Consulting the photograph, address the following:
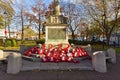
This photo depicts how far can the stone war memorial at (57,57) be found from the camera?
1208cm

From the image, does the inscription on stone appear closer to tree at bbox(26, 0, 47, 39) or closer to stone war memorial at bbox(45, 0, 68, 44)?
stone war memorial at bbox(45, 0, 68, 44)

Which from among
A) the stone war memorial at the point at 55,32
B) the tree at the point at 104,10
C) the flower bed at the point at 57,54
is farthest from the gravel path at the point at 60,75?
the tree at the point at 104,10

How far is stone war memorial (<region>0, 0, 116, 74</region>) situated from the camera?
476 inches

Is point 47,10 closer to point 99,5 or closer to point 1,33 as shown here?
point 99,5

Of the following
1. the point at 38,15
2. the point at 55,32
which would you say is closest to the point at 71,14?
the point at 38,15

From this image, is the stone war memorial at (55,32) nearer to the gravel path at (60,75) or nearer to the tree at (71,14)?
the gravel path at (60,75)

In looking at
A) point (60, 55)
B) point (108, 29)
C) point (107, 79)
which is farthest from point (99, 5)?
point (107, 79)

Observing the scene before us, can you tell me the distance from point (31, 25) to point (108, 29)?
1979 centimetres

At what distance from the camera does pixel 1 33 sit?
1598 inches

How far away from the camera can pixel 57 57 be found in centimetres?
1402

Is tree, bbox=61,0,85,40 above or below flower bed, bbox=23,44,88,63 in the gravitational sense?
above

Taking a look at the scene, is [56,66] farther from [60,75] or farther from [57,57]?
[60,75]

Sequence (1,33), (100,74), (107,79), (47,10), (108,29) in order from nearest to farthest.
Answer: (107,79), (100,74), (1,33), (108,29), (47,10)

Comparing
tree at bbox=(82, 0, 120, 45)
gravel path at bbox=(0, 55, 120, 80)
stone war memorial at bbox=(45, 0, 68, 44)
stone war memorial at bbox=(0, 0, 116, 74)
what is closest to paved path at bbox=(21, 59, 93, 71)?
stone war memorial at bbox=(0, 0, 116, 74)
